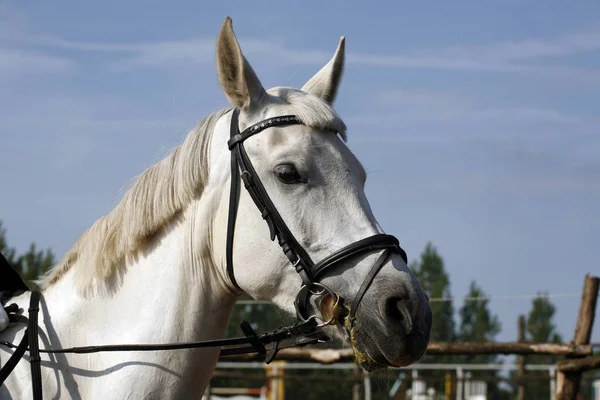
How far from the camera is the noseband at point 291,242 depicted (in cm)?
278

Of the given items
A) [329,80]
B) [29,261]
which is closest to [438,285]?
[29,261]

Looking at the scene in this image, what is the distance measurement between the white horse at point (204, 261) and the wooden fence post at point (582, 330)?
602 centimetres

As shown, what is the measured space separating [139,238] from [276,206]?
0.59 metres

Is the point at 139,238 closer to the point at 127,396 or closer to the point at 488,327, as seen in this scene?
the point at 127,396

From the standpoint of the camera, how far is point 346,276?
9.18ft

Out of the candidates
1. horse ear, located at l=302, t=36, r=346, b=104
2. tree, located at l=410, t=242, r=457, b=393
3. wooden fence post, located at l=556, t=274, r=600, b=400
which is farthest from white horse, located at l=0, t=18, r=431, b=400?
tree, located at l=410, t=242, r=457, b=393

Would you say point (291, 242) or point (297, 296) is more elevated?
point (291, 242)

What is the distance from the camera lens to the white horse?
2834mm

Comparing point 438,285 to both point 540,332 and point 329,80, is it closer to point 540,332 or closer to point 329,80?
point 540,332

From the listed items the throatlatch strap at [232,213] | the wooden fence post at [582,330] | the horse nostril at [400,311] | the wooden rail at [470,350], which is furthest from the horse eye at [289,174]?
the wooden fence post at [582,330]

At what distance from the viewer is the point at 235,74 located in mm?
3131

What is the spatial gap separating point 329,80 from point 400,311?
123 cm

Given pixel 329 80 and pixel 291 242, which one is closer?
pixel 291 242

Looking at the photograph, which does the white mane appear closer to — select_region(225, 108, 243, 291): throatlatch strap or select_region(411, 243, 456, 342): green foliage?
select_region(225, 108, 243, 291): throatlatch strap
